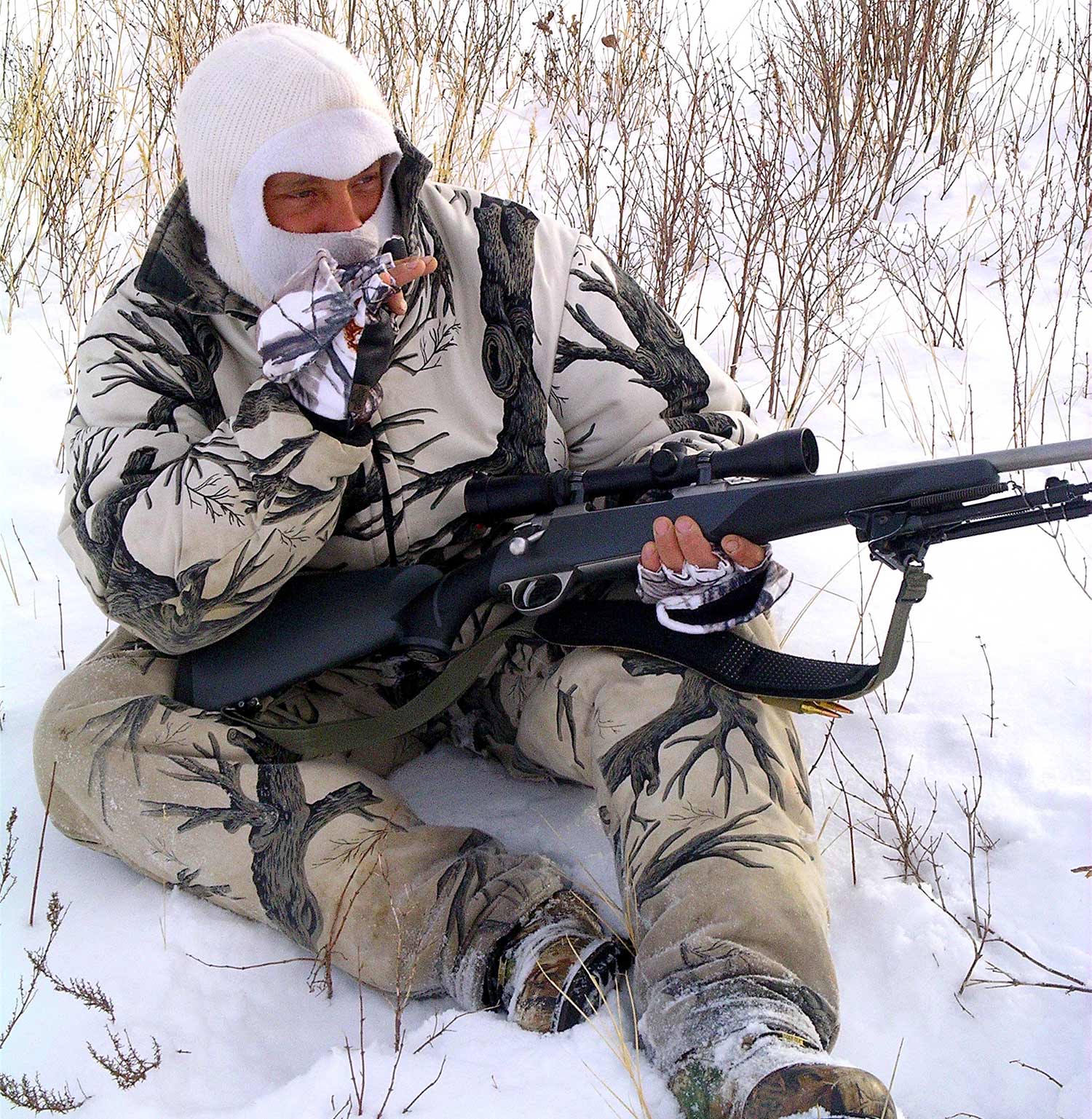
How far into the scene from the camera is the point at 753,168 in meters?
4.33

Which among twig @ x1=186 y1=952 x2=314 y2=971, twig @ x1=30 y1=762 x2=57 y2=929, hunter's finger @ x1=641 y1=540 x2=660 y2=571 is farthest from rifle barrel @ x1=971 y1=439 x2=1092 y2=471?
twig @ x1=30 y1=762 x2=57 y2=929

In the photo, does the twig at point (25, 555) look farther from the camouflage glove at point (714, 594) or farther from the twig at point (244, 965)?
the camouflage glove at point (714, 594)

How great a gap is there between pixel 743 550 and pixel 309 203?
Answer: 101cm

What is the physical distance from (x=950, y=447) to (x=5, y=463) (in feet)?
9.85

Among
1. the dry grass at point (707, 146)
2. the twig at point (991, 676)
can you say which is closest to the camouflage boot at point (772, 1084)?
the twig at point (991, 676)

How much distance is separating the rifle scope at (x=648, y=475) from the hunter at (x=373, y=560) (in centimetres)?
11

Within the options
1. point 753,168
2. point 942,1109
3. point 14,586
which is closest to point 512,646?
point 942,1109

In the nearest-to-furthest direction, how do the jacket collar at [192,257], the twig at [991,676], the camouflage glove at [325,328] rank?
the camouflage glove at [325,328] → the jacket collar at [192,257] → the twig at [991,676]

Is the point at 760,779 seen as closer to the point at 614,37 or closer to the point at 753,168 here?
the point at 753,168

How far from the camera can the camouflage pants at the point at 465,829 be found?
70.2 inches

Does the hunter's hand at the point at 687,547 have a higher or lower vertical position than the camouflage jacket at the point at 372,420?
lower

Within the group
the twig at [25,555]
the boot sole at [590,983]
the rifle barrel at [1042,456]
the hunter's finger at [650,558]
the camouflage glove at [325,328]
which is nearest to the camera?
the rifle barrel at [1042,456]

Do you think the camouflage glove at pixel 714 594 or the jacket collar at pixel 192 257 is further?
the jacket collar at pixel 192 257

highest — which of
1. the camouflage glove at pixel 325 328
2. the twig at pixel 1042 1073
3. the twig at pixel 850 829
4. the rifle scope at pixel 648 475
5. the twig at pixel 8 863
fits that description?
the camouflage glove at pixel 325 328
